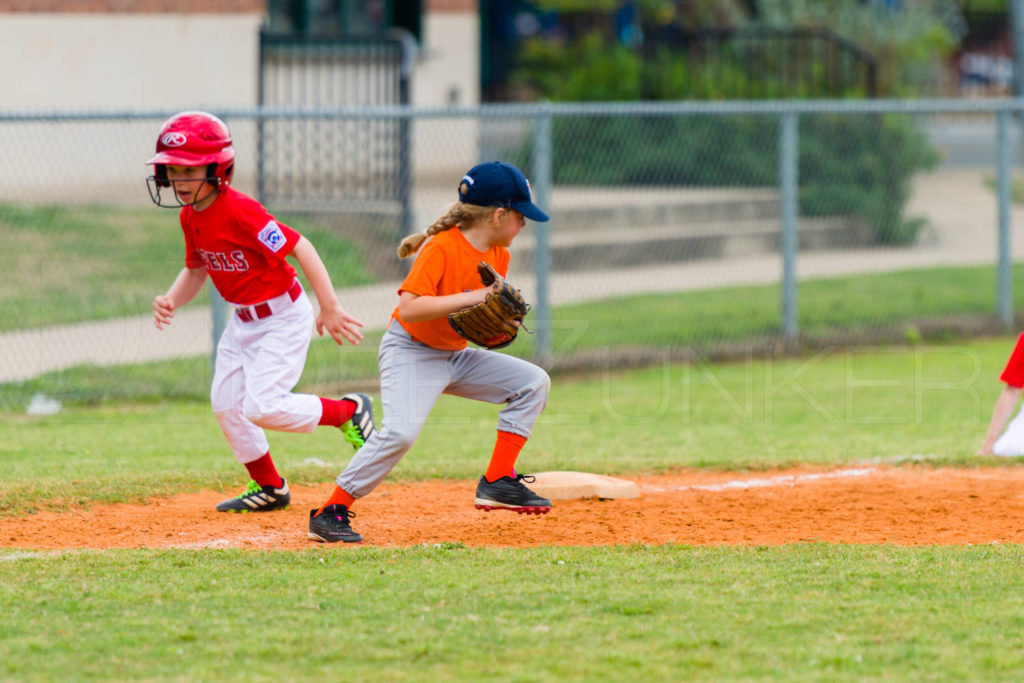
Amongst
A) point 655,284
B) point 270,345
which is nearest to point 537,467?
point 270,345

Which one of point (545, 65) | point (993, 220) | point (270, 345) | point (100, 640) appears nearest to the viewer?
point (100, 640)

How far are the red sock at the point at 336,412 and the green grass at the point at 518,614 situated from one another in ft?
3.00

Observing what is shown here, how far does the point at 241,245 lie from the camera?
5613 millimetres

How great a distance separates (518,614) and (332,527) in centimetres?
127

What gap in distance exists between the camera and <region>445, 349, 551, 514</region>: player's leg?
5.61 metres

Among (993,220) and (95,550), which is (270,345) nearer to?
(95,550)

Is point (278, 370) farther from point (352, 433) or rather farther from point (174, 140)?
point (174, 140)

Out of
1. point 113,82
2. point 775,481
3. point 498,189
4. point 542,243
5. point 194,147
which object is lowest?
point 775,481

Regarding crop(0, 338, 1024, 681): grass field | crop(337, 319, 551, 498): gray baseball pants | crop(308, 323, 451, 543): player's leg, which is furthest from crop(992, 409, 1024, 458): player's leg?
crop(308, 323, 451, 543): player's leg

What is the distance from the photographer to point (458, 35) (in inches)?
672

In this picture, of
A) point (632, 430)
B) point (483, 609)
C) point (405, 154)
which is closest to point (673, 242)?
point (405, 154)

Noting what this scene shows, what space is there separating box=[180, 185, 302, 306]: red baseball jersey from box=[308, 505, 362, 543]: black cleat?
999 millimetres

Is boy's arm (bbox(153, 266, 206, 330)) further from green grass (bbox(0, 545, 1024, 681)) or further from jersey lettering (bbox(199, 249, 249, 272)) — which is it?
green grass (bbox(0, 545, 1024, 681))

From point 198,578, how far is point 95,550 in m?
0.71
